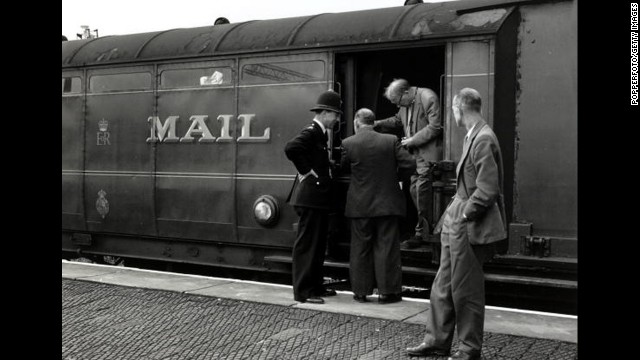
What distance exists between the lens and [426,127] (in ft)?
24.0

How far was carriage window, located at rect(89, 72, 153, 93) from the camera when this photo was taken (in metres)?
9.26

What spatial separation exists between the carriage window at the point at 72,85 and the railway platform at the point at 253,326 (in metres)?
3.58

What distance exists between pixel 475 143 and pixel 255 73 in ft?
14.1

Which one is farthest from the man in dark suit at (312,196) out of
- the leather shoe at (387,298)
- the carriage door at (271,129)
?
the carriage door at (271,129)

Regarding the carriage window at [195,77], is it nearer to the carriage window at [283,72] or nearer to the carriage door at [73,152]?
the carriage window at [283,72]

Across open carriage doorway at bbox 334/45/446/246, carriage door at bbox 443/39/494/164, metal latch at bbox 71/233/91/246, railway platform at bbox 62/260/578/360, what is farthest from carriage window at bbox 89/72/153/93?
carriage door at bbox 443/39/494/164

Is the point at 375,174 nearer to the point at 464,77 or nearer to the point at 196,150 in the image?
the point at 464,77

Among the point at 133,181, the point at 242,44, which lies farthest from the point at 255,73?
the point at 133,181

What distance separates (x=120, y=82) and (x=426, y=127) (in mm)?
4432

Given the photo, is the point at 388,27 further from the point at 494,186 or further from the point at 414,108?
the point at 494,186

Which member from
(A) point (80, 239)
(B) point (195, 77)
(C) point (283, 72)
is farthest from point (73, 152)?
(C) point (283, 72)

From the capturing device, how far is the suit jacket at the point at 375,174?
6.64 m

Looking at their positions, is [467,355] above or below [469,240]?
below
